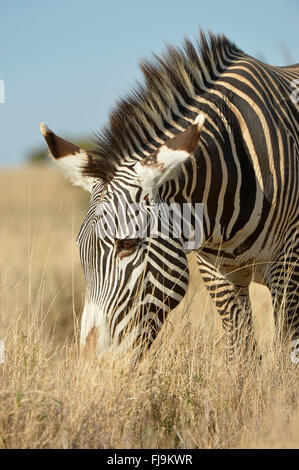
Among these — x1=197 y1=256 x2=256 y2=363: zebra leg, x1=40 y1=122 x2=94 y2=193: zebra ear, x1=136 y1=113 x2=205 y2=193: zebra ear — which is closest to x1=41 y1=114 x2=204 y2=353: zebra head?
x1=136 y1=113 x2=205 y2=193: zebra ear

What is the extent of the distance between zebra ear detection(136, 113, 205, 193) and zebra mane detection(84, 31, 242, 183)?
24 cm

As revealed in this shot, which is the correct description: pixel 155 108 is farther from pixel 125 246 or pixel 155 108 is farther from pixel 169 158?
pixel 125 246

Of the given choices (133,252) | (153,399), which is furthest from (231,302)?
(133,252)

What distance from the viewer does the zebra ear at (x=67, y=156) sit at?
3.87 m

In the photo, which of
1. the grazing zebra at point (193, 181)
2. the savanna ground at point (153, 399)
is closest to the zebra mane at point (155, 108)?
the grazing zebra at point (193, 181)

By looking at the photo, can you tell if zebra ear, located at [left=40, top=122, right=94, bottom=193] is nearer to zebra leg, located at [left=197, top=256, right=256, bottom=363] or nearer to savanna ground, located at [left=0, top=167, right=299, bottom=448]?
savanna ground, located at [left=0, top=167, right=299, bottom=448]

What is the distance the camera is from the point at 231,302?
4926mm

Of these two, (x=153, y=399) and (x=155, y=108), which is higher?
(x=155, y=108)

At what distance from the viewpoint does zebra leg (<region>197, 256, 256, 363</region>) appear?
15.8 feet

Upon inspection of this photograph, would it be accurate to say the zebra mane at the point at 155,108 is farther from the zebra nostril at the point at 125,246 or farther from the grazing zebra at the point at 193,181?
the zebra nostril at the point at 125,246

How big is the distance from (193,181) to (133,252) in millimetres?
658

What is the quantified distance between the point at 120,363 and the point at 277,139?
73.8 inches

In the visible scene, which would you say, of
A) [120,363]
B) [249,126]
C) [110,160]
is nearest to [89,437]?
[120,363]
